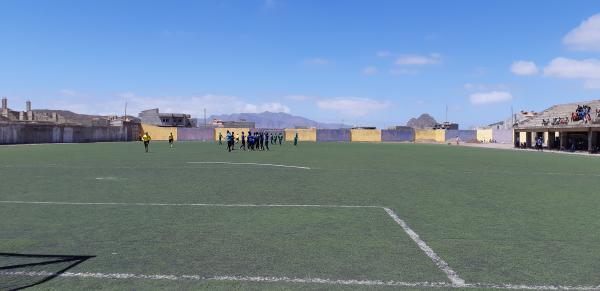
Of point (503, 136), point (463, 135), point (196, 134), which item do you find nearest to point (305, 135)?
point (196, 134)

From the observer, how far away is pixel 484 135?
248ft

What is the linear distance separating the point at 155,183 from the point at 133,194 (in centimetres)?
246

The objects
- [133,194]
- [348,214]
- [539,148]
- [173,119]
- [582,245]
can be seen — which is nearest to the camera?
[582,245]

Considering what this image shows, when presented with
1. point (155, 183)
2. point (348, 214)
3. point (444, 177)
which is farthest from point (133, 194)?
point (444, 177)

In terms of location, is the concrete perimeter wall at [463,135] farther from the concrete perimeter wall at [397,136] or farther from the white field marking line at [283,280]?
the white field marking line at [283,280]

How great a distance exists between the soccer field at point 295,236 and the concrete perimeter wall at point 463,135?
6592cm

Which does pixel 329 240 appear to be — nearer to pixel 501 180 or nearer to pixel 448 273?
pixel 448 273

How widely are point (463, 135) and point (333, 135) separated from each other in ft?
72.1

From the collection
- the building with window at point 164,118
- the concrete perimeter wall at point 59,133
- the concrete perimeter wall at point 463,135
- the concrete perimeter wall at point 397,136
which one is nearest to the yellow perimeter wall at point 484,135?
the concrete perimeter wall at point 463,135

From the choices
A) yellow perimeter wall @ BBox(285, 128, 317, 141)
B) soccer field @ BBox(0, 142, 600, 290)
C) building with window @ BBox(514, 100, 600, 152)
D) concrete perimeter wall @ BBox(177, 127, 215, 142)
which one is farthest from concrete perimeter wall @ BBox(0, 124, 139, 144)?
building with window @ BBox(514, 100, 600, 152)

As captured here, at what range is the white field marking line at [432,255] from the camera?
534cm

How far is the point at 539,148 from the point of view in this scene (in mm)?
47312

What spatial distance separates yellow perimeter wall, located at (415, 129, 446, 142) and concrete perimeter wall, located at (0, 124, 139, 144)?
47.9m

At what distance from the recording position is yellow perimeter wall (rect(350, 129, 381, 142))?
79.8 metres
